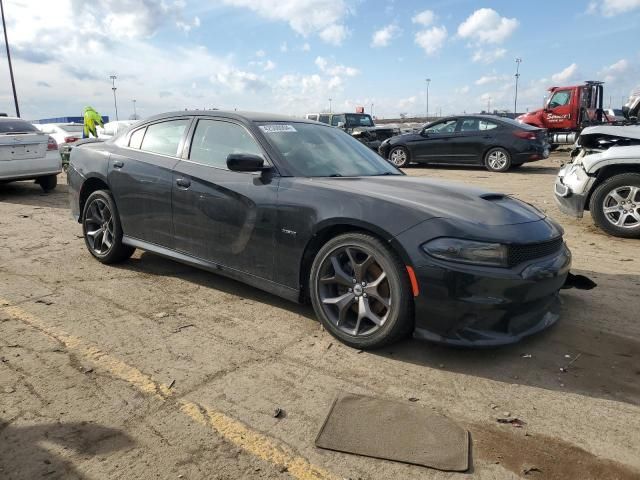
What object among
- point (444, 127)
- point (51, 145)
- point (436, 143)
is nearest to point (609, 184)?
point (436, 143)

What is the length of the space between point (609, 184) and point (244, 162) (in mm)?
5055

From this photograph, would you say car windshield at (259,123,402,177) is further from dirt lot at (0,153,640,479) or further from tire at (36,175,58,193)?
tire at (36,175,58,193)

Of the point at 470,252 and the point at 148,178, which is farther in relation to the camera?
the point at 148,178

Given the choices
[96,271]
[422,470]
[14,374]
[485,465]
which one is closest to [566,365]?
[485,465]

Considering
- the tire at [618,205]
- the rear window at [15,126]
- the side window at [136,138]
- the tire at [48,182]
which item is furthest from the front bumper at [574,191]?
the rear window at [15,126]

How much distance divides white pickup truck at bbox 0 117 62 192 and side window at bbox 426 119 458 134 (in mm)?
9914

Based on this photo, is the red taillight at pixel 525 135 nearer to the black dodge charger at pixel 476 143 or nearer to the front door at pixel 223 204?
the black dodge charger at pixel 476 143

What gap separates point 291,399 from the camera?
2740mm

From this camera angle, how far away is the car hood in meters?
3.15

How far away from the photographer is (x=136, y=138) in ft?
16.5

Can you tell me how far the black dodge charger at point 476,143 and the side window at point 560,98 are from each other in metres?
7.25

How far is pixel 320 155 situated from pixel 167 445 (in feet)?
8.30

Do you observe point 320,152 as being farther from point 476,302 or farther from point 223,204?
point 476,302

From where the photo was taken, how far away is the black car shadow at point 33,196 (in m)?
9.24
